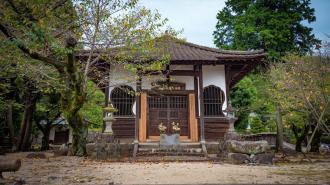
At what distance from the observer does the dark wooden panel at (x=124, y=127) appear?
45.2ft

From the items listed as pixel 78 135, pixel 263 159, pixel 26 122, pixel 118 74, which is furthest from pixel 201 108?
pixel 26 122

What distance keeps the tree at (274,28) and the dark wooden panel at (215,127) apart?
11161 millimetres

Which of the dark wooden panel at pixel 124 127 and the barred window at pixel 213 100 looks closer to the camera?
the dark wooden panel at pixel 124 127

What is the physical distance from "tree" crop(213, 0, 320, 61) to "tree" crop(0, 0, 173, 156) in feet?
48.2

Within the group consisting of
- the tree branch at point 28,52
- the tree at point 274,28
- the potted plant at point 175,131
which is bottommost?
the potted plant at point 175,131

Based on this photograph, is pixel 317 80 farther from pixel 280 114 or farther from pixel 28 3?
pixel 28 3

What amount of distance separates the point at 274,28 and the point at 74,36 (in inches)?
761

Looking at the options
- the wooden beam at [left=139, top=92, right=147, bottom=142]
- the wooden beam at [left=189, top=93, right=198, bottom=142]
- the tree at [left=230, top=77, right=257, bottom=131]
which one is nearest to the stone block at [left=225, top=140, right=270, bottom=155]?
the wooden beam at [left=189, top=93, right=198, bottom=142]

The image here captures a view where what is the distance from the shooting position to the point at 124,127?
1381 centimetres

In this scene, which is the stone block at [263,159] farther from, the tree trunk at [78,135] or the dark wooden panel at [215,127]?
the tree trunk at [78,135]

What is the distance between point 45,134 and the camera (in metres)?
20.0

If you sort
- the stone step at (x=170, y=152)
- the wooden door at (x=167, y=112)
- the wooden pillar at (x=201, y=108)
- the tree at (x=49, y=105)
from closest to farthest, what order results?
the stone step at (x=170, y=152) → the wooden pillar at (x=201, y=108) → the wooden door at (x=167, y=112) → the tree at (x=49, y=105)

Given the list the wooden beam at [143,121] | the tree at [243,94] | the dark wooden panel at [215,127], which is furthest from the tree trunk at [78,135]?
the tree at [243,94]

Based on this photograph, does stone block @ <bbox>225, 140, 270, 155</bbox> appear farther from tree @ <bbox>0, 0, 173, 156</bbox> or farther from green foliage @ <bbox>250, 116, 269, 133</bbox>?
green foliage @ <bbox>250, 116, 269, 133</bbox>
